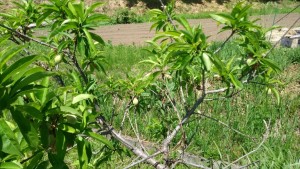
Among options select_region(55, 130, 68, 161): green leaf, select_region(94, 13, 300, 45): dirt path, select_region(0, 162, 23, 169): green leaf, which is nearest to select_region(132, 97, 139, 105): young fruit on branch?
select_region(55, 130, 68, 161): green leaf

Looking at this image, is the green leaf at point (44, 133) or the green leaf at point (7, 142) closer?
the green leaf at point (7, 142)

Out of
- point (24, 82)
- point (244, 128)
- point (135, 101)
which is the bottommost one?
point (244, 128)

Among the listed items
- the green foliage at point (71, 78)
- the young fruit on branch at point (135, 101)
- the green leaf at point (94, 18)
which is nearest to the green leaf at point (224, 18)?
the green foliage at point (71, 78)

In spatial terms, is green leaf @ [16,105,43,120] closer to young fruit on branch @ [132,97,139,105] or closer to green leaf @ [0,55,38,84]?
green leaf @ [0,55,38,84]

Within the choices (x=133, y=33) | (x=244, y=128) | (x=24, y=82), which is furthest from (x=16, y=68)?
(x=133, y=33)

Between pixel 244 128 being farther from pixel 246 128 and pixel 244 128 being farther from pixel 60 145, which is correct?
pixel 60 145

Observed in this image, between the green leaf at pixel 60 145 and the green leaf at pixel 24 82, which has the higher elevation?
the green leaf at pixel 24 82

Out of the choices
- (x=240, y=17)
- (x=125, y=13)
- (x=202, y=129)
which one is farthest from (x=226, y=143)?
(x=125, y=13)

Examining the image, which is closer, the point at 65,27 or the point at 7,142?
the point at 7,142

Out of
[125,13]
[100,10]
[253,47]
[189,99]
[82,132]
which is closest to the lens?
[82,132]

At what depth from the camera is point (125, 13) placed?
13031 millimetres

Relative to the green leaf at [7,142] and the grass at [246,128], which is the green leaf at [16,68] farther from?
the grass at [246,128]

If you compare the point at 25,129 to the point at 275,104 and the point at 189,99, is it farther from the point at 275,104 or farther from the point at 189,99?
the point at 275,104

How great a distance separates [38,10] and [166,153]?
37.7 inches
